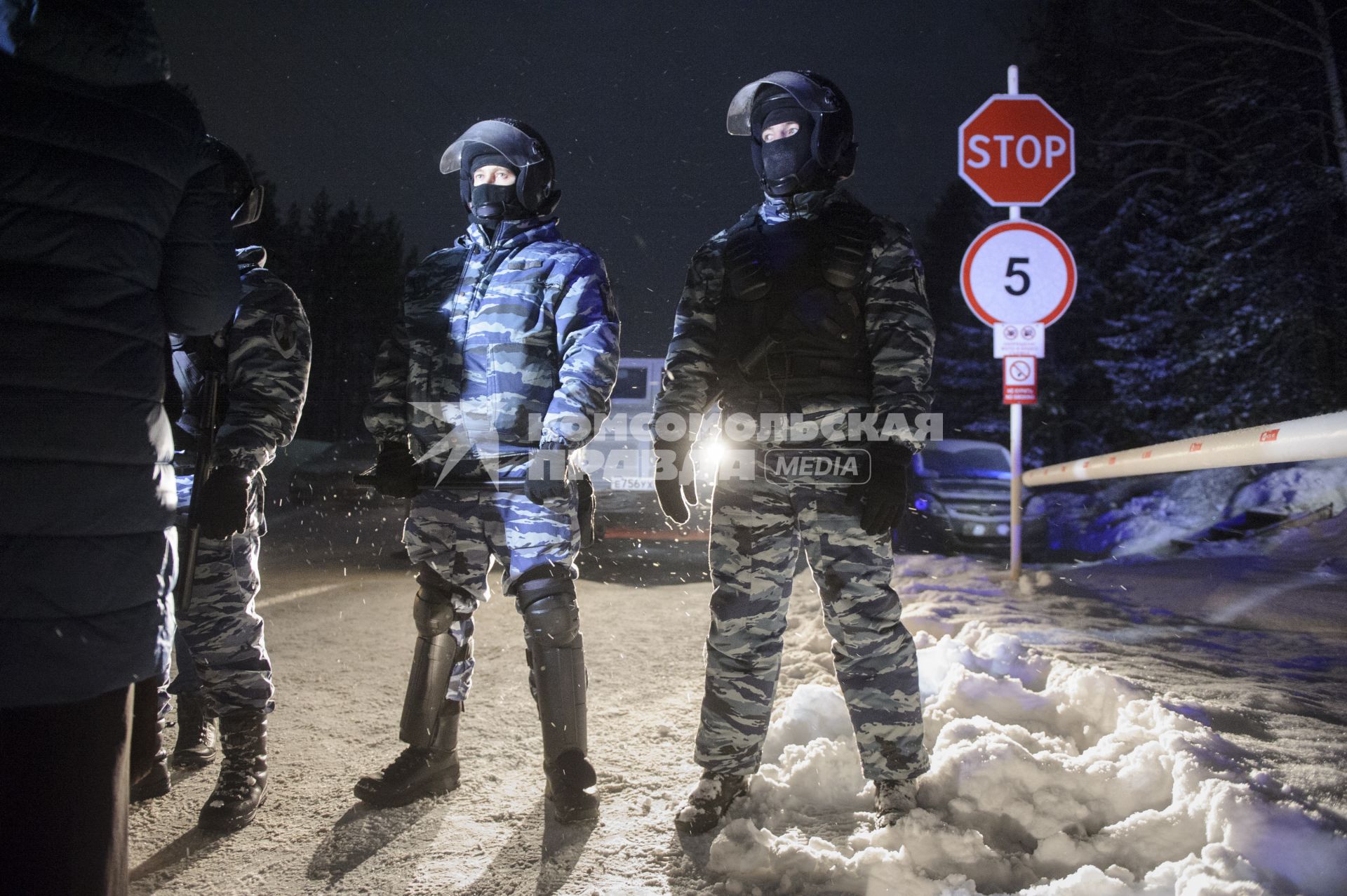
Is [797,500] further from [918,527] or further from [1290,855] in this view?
[918,527]

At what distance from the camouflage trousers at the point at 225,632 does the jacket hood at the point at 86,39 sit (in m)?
1.69

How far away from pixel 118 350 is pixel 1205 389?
63.0 ft

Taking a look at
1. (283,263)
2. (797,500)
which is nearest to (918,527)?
(797,500)

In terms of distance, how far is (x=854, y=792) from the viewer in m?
2.70

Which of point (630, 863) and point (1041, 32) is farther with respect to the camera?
point (1041, 32)

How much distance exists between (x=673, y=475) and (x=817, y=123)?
1.36 metres

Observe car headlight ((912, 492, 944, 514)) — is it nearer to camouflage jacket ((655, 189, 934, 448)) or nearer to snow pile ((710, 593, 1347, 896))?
snow pile ((710, 593, 1347, 896))

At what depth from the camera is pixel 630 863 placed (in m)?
2.36

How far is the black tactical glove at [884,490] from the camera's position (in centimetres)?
249

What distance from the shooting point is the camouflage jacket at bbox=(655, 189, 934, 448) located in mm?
2623

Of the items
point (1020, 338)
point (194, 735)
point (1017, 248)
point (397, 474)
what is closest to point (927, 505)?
point (1020, 338)

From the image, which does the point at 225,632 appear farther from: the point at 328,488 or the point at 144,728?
the point at 328,488

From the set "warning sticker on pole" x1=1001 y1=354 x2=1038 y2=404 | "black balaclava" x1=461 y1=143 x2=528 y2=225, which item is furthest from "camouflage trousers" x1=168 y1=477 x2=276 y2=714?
"warning sticker on pole" x1=1001 y1=354 x2=1038 y2=404

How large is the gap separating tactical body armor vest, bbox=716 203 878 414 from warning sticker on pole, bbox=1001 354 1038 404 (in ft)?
12.8
